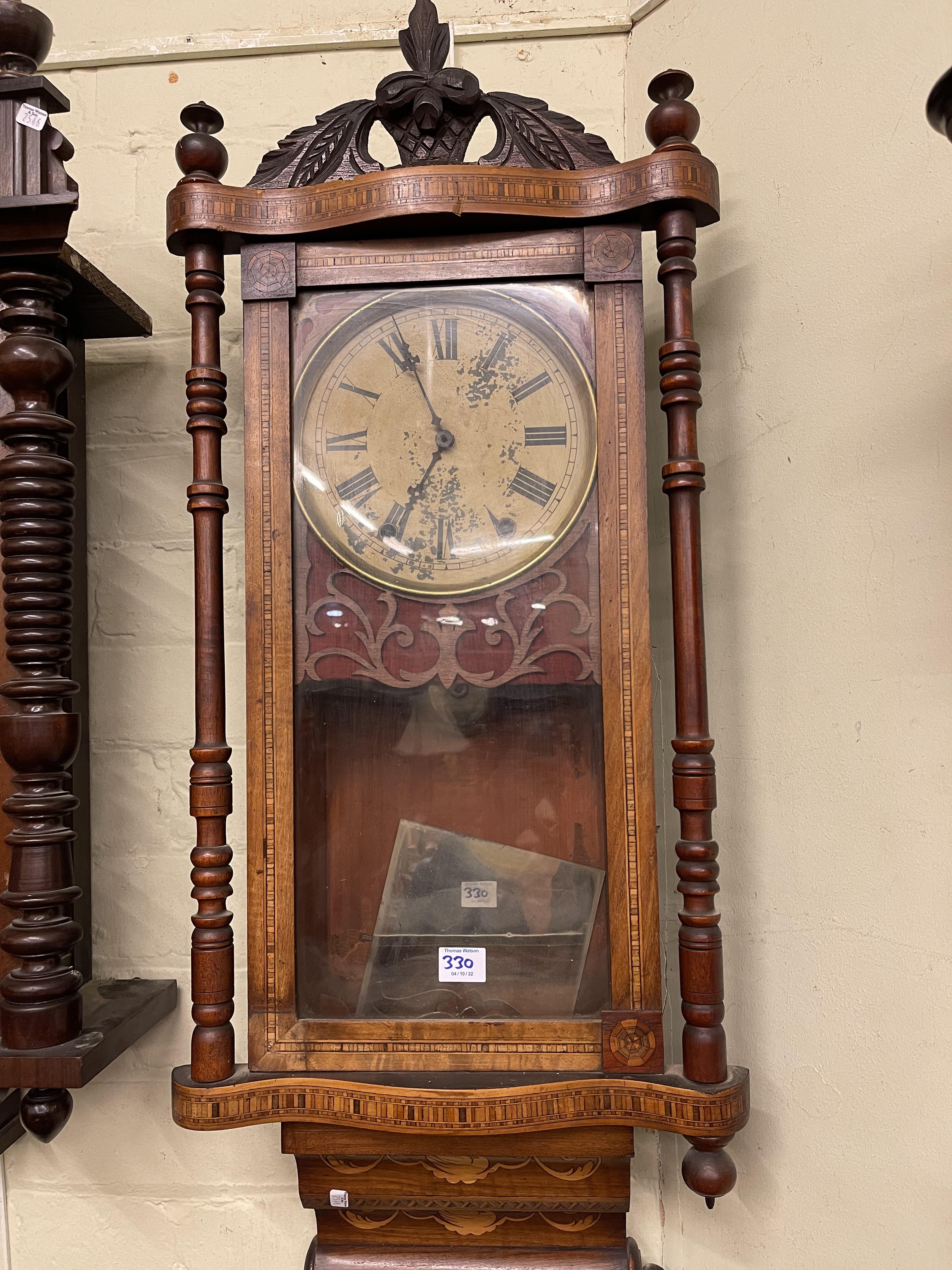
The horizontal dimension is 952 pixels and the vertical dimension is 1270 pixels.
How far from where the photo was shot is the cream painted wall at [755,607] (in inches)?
36.1

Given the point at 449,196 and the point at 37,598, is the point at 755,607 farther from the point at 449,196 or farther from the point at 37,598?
the point at 37,598

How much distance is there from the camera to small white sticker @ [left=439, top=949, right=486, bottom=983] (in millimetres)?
965

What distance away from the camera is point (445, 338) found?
1.00 m

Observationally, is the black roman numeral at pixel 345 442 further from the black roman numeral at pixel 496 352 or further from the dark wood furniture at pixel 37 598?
the dark wood furniture at pixel 37 598

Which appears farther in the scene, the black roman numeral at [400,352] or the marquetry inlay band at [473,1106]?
the black roman numeral at [400,352]

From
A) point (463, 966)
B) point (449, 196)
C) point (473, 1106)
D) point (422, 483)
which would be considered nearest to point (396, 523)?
point (422, 483)

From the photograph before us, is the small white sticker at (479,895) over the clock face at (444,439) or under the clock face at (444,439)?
under

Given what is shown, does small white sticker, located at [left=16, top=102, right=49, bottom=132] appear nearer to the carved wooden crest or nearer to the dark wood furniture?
the dark wood furniture

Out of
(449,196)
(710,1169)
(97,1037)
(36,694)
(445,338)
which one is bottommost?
(710,1169)

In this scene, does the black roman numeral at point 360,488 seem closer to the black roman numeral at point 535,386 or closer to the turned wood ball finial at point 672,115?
the black roman numeral at point 535,386

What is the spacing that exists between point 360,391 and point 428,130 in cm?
27

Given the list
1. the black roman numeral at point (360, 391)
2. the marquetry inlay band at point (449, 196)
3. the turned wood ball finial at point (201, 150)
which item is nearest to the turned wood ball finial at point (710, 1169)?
the black roman numeral at point (360, 391)

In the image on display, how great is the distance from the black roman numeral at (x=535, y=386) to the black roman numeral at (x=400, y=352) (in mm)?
110

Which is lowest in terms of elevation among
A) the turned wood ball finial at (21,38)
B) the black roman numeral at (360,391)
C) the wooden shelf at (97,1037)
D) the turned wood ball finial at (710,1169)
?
the turned wood ball finial at (710,1169)
